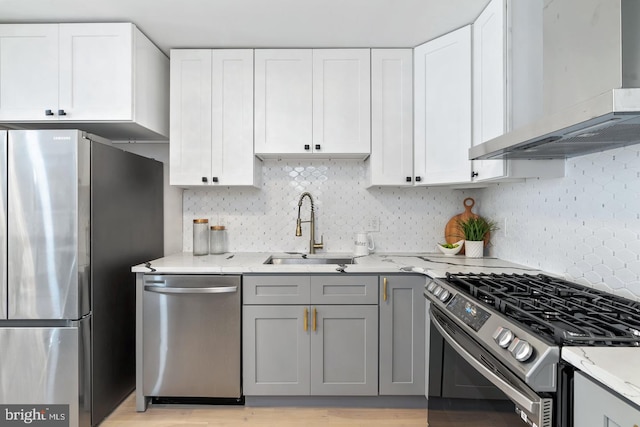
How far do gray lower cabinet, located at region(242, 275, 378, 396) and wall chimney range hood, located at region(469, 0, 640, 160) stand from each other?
3.85 ft

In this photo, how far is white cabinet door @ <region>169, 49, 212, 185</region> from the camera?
2.52m

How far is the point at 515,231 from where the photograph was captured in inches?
90.4

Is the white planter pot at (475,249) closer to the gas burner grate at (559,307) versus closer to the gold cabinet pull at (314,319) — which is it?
the gas burner grate at (559,307)

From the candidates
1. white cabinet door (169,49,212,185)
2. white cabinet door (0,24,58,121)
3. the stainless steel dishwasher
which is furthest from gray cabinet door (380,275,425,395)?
white cabinet door (0,24,58,121)

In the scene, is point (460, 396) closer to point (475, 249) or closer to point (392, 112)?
point (475, 249)

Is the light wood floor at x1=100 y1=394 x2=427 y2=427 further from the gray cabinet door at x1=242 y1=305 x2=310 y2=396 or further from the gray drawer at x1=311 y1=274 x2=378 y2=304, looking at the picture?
the gray drawer at x1=311 y1=274 x2=378 y2=304

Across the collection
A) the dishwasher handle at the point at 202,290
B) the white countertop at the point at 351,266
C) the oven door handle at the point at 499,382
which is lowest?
the oven door handle at the point at 499,382

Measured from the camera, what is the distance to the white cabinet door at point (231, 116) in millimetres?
2523

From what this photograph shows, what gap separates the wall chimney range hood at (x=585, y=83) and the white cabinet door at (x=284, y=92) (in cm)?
130

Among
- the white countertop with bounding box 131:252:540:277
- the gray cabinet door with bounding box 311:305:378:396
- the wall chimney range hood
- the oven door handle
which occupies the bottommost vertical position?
the gray cabinet door with bounding box 311:305:378:396

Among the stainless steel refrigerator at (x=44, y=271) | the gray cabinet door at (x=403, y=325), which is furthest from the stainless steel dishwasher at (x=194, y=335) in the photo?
the gray cabinet door at (x=403, y=325)

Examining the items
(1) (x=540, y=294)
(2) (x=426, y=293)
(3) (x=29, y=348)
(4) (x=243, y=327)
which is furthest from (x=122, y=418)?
(1) (x=540, y=294)

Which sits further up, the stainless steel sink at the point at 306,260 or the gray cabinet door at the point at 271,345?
the stainless steel sink at the point at 306,260

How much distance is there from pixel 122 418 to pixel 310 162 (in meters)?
2.18
